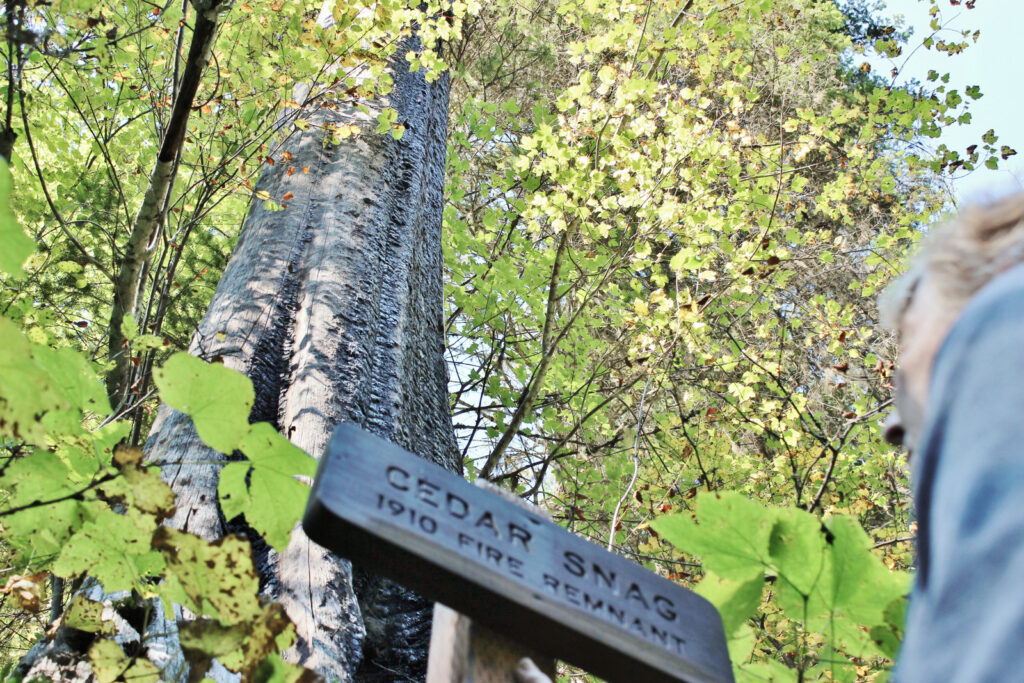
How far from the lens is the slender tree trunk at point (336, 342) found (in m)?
1.50

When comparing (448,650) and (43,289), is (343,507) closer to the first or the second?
(448,650)

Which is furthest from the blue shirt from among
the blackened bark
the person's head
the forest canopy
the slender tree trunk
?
the blackened bark

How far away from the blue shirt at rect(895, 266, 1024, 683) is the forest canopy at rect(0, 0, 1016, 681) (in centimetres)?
36

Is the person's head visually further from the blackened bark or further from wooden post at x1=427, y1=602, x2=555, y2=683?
the blackened bark

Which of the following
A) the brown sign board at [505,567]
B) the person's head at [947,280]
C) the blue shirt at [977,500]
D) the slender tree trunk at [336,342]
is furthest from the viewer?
the slender tree trunk at [336,342]

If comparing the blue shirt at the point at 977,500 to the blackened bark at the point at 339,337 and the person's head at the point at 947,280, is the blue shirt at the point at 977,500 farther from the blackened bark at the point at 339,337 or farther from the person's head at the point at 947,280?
the blackened bark at the point at 339,337

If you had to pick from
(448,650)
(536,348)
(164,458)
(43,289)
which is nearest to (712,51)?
(536,348)

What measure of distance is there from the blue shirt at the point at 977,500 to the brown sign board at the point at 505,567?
398mm

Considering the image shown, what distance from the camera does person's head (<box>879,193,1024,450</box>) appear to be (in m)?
0.61

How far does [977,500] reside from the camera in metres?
0.43

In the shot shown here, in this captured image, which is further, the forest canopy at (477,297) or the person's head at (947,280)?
the forest canopy at (477,297)

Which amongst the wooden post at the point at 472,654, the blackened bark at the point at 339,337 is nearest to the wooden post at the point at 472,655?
the wooden post at the point at 472,654

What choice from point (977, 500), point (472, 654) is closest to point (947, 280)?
point (977, 500)

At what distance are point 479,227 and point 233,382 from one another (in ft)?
21.8
